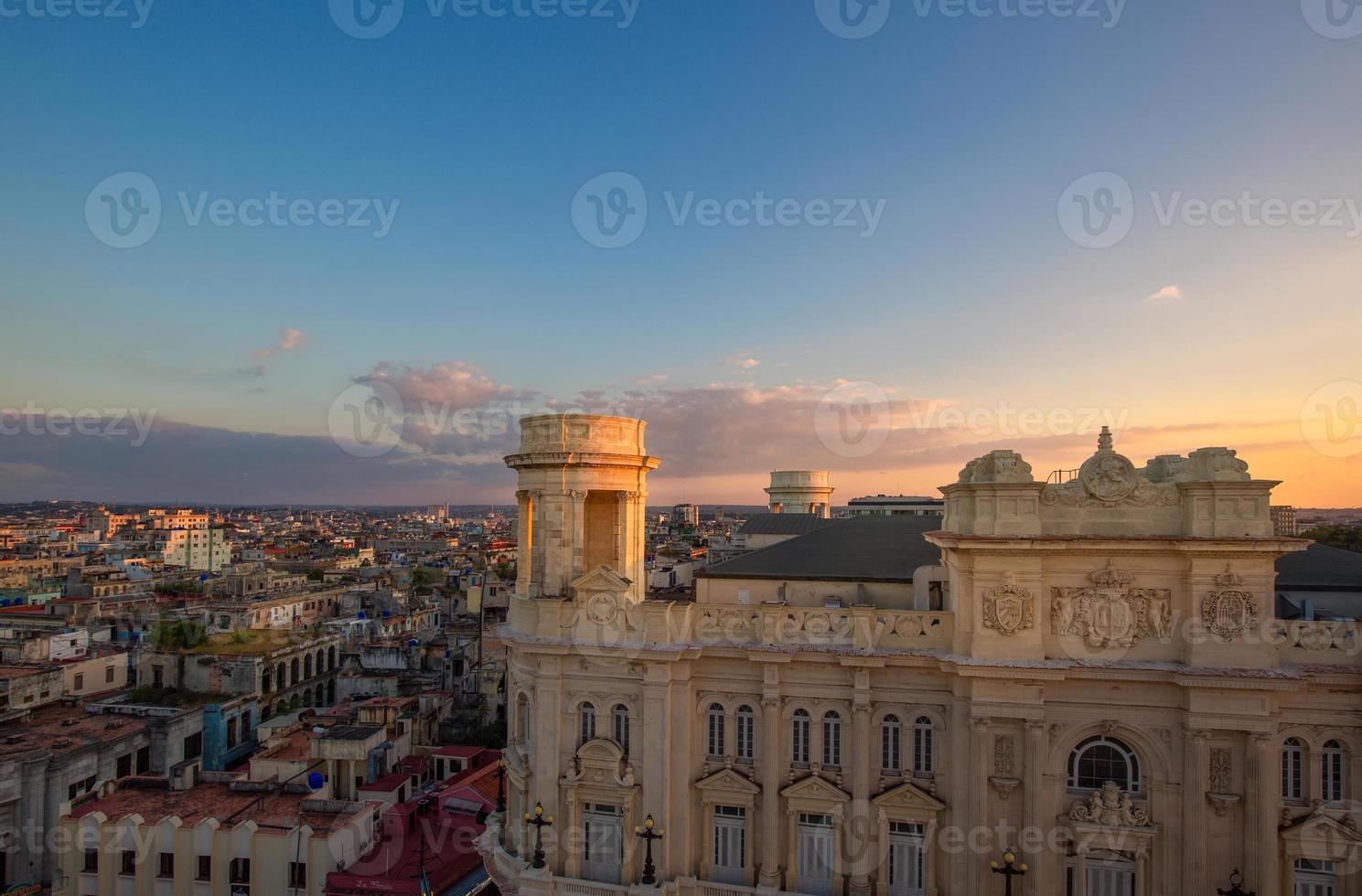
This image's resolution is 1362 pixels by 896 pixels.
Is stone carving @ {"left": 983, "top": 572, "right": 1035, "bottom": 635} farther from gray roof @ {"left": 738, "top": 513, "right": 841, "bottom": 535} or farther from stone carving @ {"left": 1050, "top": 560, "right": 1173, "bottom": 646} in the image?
gray roof @ {"left": 738, "top": 513, "right": 841, "bottom": 535}

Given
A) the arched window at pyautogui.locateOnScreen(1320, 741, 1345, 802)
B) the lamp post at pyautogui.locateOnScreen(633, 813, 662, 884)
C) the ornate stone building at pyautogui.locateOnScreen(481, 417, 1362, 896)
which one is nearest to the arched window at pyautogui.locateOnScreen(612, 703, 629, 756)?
the ornate stone building at pyautogui.locateOnScreen(481, 417, 1362, 896)

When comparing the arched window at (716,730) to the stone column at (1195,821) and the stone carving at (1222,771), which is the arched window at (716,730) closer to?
the stone column at (1195,821)

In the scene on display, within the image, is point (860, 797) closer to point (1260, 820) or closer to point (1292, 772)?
point (1260, 820)

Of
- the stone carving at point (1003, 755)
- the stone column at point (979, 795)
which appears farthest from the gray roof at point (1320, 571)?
the stone column at point (979, 795)

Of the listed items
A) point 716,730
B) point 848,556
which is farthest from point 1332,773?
point 716,730

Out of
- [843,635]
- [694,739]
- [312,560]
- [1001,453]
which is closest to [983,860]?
[843,635]

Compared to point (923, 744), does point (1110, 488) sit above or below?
above

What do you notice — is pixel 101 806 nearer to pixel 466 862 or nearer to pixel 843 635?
pixel 466 862
